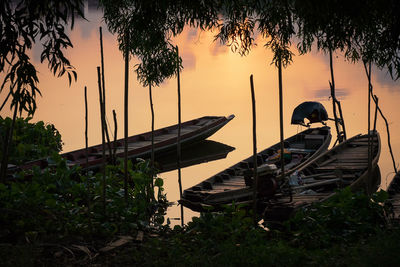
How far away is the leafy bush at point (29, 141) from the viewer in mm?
13484

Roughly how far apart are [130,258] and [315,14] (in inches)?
156

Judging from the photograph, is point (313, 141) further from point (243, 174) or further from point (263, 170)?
point (263, 170)

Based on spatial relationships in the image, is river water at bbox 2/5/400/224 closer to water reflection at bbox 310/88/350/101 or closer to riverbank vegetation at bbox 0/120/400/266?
water reflection at bbox 310/88/350/101

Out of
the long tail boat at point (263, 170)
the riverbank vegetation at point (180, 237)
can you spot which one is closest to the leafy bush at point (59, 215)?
the riverbank vegetation at point (180, 237)

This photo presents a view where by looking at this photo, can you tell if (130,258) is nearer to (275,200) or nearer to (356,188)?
(275,200)

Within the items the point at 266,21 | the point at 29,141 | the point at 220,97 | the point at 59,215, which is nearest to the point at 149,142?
the point at 29,141

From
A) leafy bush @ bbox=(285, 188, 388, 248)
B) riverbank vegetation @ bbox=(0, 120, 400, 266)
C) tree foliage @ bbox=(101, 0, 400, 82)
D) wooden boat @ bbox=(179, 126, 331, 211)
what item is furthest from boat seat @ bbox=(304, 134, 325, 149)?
leafy bush @ bbox=(285, 188, 388, 248)

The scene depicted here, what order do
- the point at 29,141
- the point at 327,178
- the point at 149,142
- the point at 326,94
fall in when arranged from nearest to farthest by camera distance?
the point at 327,178, the point at 29,141, the point at 149,142, the point at 326,94

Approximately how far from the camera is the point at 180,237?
7.32 metres

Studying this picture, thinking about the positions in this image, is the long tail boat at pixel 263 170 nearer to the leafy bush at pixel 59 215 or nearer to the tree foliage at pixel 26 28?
the leafy bush at pixel 59 215

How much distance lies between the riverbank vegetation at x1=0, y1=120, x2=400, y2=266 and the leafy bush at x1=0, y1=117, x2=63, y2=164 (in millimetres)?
5696

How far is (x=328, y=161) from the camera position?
14.9 m

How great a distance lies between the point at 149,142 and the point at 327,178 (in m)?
7.17

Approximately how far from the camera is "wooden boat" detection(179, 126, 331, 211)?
11.2 metres
